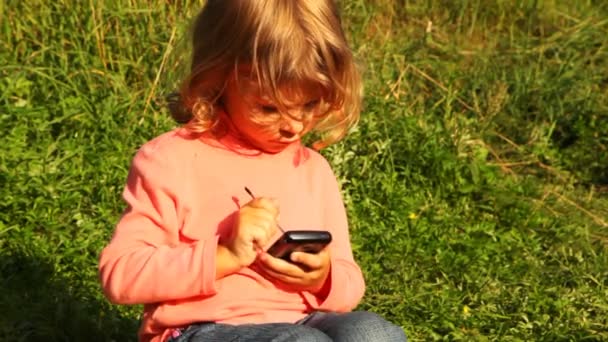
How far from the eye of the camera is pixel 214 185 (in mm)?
2779

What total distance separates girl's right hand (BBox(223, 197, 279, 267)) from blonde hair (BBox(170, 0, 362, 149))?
252mm

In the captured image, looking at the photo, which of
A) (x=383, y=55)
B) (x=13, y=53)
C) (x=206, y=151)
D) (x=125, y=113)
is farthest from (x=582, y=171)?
(x=206, y=151)

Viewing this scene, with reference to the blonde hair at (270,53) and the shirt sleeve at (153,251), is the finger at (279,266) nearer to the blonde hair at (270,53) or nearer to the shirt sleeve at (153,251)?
the shirt sleeve at (153,251)

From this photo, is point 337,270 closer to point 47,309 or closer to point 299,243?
point 299,243

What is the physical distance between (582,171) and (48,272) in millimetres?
2882

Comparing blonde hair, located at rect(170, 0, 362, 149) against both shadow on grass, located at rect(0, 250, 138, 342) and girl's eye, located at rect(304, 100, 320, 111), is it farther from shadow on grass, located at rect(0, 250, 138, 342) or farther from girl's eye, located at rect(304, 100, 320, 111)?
shadow on grass, located at rect(0, 250, 138, 342)

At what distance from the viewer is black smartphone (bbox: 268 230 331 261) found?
8.50ft

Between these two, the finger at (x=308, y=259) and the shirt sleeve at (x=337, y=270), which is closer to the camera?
the finger at (x=308, y=259)

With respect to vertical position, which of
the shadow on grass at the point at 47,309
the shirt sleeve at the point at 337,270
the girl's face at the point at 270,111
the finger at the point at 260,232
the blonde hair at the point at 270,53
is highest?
the blonde hair at the point at 270,53

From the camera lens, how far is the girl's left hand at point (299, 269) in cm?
265

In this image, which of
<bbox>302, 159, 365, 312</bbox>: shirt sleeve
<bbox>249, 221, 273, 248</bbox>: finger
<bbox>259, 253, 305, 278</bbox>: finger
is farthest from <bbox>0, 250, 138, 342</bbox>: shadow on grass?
<bbox>249, 221, 273, 248</bbox>: finger

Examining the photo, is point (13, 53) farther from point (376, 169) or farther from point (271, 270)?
point (271, 270)

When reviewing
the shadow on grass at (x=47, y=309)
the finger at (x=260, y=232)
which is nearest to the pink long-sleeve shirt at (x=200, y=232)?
the finger at (x=260, y=232)

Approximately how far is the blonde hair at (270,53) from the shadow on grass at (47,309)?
111cm
